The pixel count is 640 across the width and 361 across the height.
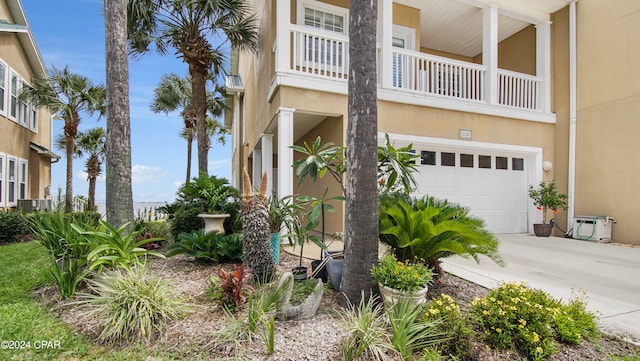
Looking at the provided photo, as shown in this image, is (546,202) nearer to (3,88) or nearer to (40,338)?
(40,338)

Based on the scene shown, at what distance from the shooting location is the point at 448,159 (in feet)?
29.8

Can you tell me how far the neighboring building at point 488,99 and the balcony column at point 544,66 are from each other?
3 cm

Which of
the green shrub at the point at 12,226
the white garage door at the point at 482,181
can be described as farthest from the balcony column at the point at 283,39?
the green shrub at the point at 12,226

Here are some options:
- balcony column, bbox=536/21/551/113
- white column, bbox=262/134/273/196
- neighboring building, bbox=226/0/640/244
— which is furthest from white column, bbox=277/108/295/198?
balcony column, bbox=536/21/551/113

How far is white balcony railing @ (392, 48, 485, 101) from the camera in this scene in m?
8.31

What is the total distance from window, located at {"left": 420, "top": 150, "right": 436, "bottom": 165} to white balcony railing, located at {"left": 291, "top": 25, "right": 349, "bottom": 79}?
3080 mm

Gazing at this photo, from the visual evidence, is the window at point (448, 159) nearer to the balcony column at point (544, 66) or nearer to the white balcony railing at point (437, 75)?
the white balcony railing at point (437, 75)

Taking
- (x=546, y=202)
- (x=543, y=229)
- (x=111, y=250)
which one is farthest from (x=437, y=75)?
(x=111, y=250)

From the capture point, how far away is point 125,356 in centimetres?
273

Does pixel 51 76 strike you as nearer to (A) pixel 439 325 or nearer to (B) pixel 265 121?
(B) pixel 265 121

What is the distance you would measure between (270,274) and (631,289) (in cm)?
477

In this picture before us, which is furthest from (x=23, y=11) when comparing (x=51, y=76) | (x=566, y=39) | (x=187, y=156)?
(x=566, y=39)

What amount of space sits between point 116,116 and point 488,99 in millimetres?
8812

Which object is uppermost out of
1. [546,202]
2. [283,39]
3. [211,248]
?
[283,39]
